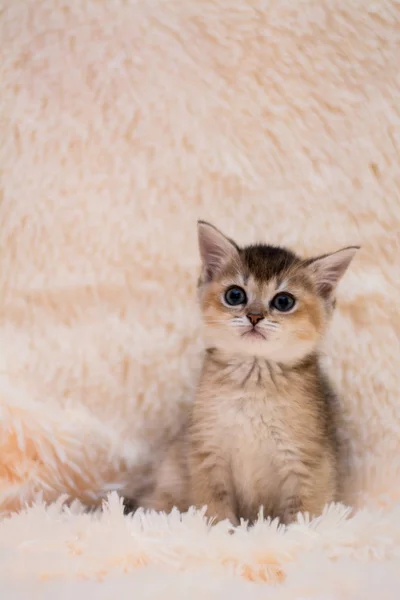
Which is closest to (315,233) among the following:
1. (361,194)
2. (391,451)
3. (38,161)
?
(361,194)

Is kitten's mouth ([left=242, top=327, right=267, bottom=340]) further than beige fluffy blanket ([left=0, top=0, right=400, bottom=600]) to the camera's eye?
No

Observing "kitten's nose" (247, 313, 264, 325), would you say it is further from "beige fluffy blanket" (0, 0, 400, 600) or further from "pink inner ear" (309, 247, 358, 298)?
"beige fluffy blanket" (0, 0, 400, 600)

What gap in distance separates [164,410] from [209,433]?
21 cm

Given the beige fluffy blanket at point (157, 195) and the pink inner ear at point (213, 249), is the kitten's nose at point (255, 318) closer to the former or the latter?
the pink inner ear at point (213, 249)

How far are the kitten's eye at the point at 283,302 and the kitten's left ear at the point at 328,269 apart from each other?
0.06 meters

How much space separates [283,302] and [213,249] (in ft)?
0.45

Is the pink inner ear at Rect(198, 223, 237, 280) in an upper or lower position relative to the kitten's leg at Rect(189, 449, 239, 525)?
upper

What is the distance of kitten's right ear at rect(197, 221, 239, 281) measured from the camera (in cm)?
104

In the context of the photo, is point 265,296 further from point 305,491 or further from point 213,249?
point 305,491

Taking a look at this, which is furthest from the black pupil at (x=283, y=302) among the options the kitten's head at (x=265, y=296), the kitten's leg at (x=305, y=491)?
the kitten's leg at (x=305, y=491)

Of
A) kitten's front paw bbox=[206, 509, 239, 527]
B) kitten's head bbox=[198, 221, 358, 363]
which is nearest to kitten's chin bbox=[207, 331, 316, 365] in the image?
kitten's head bbox=[198, 221, 358, 363]

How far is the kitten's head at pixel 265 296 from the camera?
37.9 inches

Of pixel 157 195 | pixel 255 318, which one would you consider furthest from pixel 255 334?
pixel 157 195

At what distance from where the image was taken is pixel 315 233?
1196 millimetres
